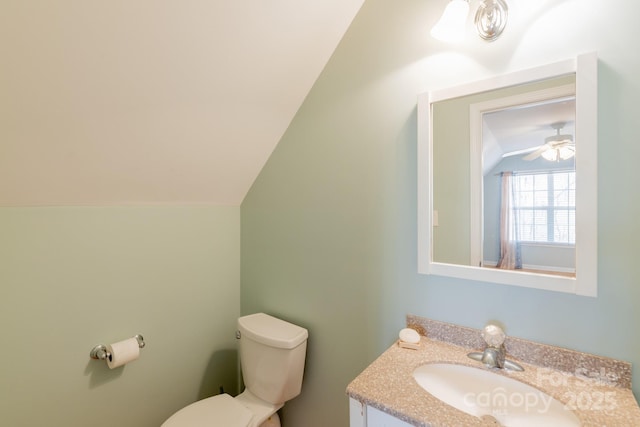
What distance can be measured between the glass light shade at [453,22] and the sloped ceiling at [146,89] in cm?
51

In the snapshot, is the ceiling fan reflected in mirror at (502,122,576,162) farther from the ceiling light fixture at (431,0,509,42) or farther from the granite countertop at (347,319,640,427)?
the granite countertop at (347,319,640,427)

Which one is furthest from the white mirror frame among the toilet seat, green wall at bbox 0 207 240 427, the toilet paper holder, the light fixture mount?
the toilet paper holder

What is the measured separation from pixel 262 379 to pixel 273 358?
15 cm

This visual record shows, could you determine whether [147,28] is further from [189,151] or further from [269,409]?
[269,409]

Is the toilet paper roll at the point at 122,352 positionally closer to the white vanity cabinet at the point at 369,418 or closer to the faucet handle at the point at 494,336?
the white vanity cabinet at the point at 369,418

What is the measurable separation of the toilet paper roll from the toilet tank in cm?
49

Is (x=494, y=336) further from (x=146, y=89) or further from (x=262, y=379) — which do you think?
(x=146, y=89)

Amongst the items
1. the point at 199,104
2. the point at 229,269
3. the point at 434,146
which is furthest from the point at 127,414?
the point at 434,146

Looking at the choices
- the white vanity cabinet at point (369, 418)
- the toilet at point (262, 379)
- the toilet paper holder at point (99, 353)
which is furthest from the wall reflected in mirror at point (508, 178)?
the toilet paper holder at point (99, 353)

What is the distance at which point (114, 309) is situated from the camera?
1397mm

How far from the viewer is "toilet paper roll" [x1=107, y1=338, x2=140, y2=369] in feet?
4.28

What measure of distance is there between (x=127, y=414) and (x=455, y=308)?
5.35 feet

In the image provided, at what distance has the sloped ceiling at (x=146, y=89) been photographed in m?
0.88

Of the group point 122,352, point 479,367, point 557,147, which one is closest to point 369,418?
point 479,367
